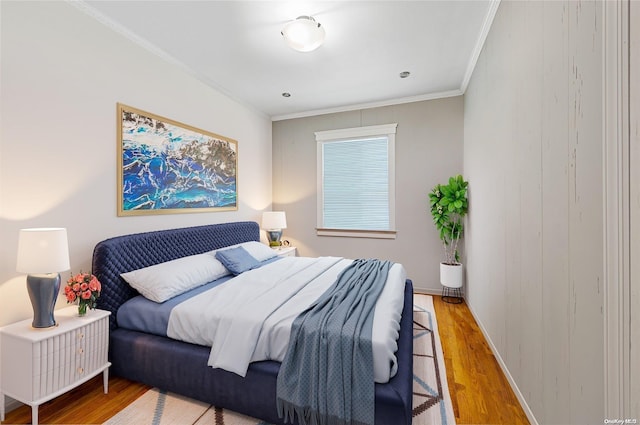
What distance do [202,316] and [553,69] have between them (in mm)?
2503

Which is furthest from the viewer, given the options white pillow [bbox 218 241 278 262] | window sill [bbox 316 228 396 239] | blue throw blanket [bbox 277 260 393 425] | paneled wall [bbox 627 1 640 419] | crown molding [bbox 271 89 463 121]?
window sill [bbox 316 228 396 239]

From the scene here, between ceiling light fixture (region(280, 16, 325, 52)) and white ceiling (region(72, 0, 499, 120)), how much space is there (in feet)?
0.36

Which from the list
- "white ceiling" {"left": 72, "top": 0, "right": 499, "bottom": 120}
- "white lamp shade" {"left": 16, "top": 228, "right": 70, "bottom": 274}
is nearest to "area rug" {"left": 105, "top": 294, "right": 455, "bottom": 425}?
"white lamp shade" {"left": 16, "top": 228, "right": 70, "bottom": 274}

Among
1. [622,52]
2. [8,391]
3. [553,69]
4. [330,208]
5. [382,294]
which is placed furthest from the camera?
[330,208]

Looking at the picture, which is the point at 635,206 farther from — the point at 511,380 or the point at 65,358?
the point at 65,358

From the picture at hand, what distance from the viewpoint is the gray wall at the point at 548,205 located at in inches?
43.3

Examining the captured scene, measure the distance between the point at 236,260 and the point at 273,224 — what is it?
4.79 feet

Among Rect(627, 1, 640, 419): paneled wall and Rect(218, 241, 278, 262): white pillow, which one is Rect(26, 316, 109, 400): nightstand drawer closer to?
Rect(218, 241, 278, 262): white pillow

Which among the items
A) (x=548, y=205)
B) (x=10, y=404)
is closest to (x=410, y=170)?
(x=548, y=205)

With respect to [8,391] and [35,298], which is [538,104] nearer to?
[35,298]

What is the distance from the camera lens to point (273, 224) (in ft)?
14.3

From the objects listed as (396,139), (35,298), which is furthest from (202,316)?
(396,139)

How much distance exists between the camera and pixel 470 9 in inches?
89.4

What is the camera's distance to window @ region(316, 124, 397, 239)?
4320mm
